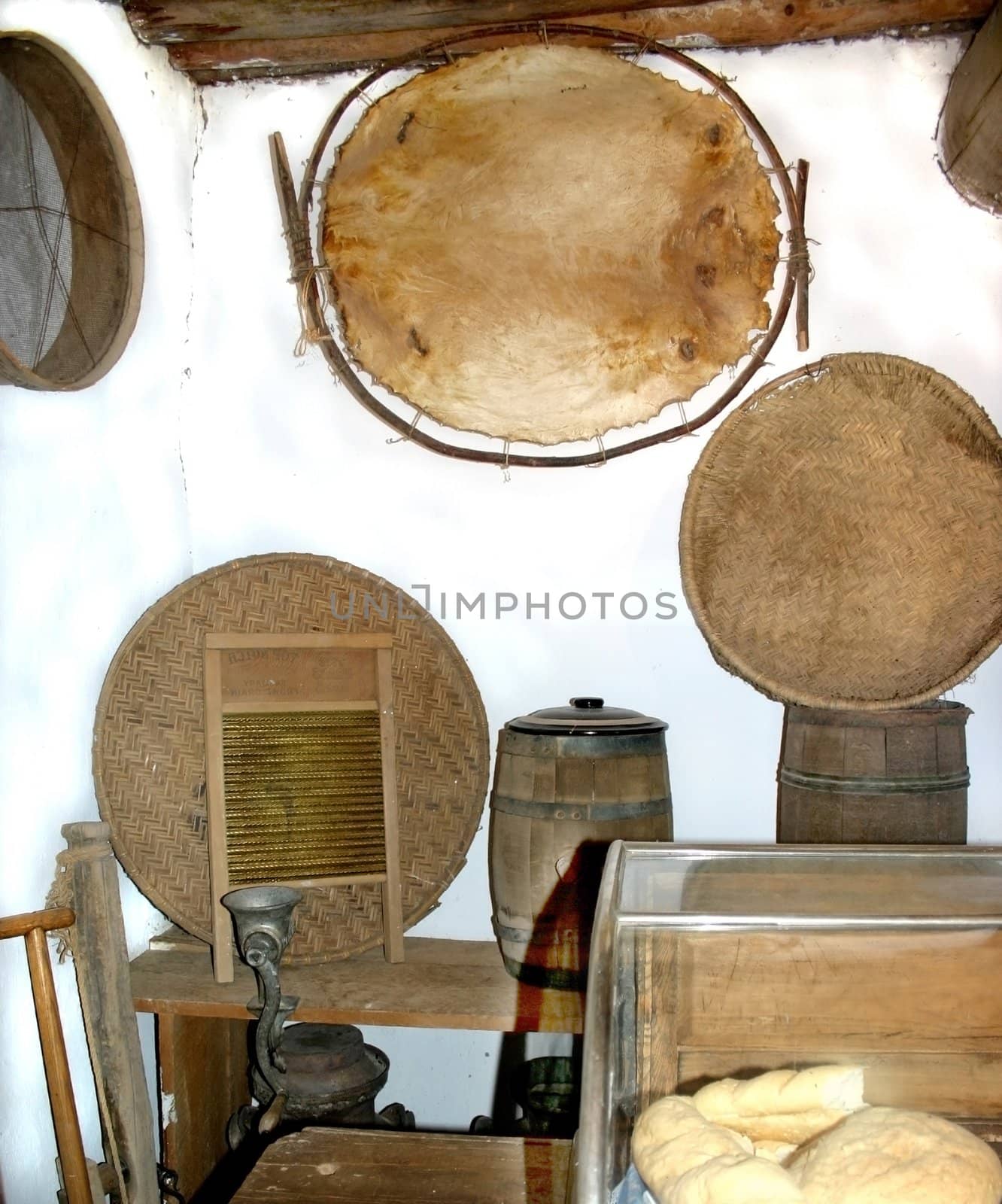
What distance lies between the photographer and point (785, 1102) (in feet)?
2.44

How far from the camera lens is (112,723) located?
222cm

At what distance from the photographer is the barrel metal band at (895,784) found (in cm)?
206

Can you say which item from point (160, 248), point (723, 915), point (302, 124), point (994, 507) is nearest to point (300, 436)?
→ point (160, 248)

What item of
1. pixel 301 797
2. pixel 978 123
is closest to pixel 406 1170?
pixel 301 797

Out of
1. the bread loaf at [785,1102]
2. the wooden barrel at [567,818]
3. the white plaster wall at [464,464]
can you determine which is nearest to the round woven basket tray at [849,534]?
the white plaster wall at [464,464]

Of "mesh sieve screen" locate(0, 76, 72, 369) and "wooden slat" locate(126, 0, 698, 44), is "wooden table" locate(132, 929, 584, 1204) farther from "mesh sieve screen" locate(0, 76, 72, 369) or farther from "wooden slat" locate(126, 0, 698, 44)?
"wooden slat" locate(126, 0, 698, 44)

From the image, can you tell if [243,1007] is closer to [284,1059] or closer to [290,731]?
[284,1059]

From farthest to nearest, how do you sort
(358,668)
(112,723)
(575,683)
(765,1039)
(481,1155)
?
(575,683) < (358,668) < (112,723) < (481,1155) < (765,1039)

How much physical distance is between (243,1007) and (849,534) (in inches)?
67.9

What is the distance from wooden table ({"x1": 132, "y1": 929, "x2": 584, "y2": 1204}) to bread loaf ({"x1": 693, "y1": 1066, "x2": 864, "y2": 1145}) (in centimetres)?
136

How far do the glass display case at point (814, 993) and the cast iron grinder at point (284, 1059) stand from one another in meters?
1.34

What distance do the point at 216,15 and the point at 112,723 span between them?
1629 millimetres

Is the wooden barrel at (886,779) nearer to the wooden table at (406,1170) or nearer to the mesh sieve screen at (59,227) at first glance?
the wooden table at (406,1170)

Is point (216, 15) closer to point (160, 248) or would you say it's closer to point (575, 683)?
point (160, 248)
